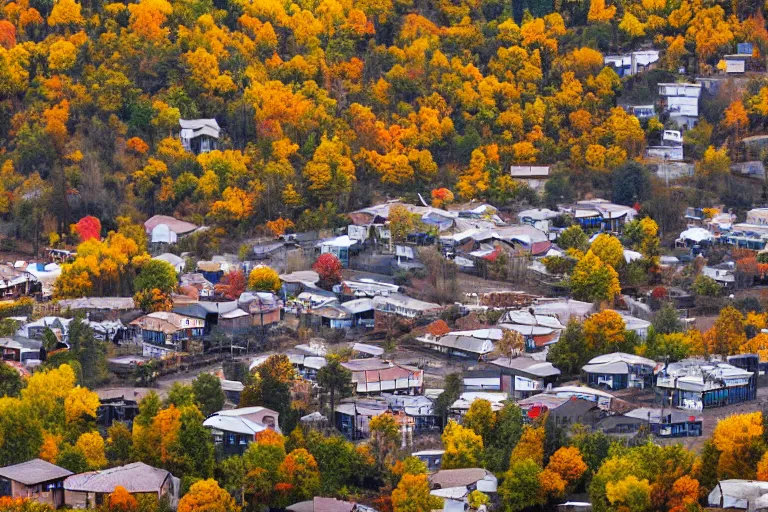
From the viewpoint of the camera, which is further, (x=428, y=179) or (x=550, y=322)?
(x=428, y=179)

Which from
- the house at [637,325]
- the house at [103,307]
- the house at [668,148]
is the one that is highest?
the house at [668,148]

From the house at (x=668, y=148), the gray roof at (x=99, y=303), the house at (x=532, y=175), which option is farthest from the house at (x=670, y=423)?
the house at (x=668, y=148)

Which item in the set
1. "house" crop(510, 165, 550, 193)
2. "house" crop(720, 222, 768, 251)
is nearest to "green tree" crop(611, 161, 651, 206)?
"house" crop(510, 165, 550, 193)

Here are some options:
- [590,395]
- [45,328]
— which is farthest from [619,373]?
[45,328]

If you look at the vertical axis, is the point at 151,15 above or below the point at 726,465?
above

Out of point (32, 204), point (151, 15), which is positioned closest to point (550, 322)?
point (32, 204)

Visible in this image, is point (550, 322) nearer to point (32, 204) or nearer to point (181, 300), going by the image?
point (181, 300)

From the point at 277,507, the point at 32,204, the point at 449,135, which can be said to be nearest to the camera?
the point at 277,507

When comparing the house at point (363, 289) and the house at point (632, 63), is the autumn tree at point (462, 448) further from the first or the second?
the house at point (632, 63)
